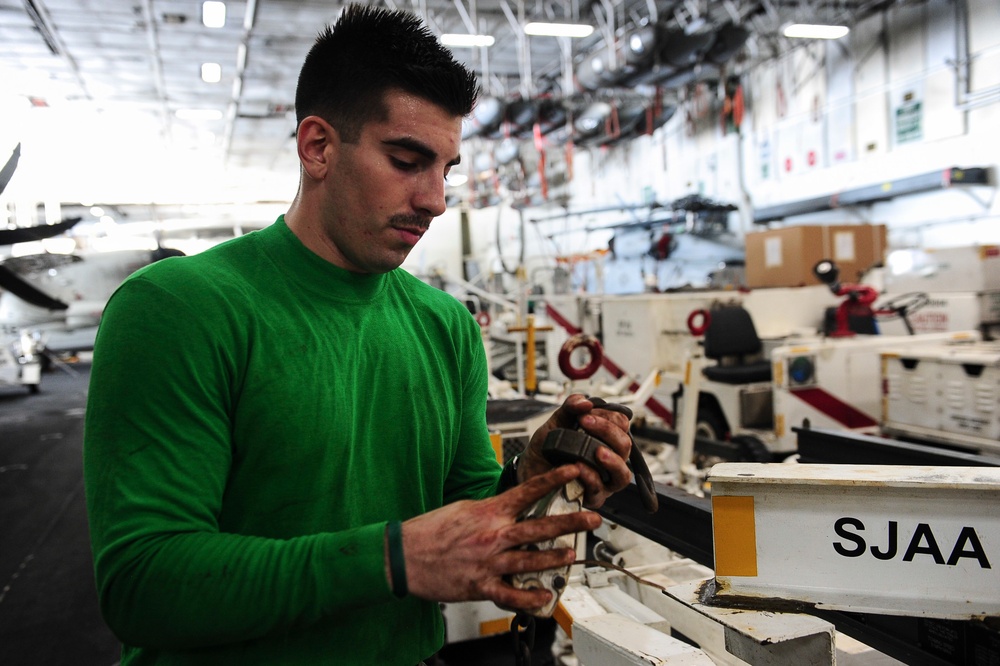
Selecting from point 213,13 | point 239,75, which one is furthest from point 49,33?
point 213,13

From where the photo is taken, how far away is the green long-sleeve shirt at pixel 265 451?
31.4 inches

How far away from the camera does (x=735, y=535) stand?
1.20 m

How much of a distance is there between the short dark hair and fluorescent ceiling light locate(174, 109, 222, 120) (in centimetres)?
1263

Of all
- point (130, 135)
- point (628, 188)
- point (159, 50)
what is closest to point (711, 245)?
point (628, 188)

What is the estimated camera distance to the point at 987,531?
1.07 meters

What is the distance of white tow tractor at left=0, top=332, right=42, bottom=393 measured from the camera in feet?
36.7

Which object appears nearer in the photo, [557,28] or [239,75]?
[557,28]

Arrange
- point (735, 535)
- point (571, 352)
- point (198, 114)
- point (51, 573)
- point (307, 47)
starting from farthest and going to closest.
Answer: point (198, 114) < point (307, 47) < point (51, 573) < point (571, 352) < point (735, 535)

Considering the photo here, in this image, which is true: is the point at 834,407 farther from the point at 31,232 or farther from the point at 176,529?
the point at 31,232

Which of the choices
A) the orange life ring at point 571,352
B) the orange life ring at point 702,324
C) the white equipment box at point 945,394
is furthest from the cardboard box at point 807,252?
the orange life ring at point 571,352

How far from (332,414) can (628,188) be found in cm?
1265

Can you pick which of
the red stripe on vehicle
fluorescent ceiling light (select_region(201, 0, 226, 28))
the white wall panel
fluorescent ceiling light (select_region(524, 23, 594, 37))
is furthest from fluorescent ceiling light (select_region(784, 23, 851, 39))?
fluorescent ceiling light (select_region(201, 0, 226, 28))

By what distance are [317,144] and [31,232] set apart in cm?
509

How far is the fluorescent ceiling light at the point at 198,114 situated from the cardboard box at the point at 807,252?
32.2 ft
